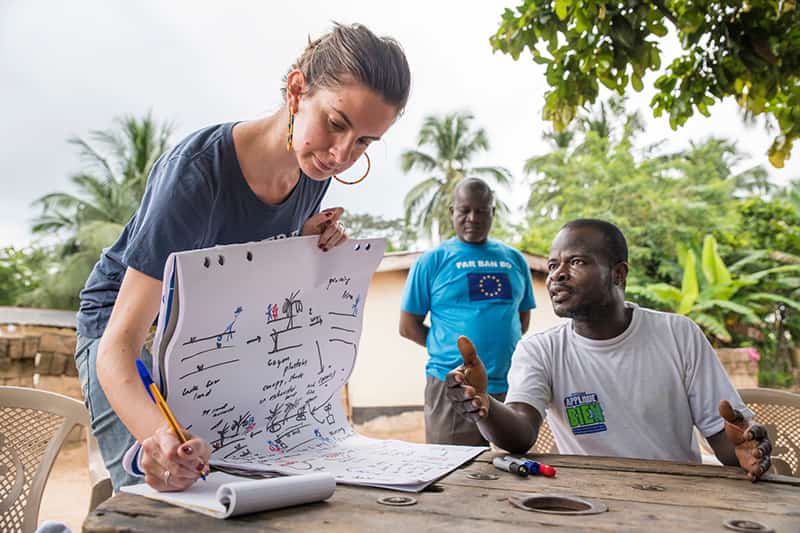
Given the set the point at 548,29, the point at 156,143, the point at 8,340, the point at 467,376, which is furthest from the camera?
the point at 156,143

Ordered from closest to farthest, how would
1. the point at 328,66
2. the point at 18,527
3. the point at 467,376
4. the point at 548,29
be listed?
the point at 328,66
the point at 467,376
the point at 18,527
the point at 548,29

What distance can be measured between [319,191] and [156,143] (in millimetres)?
22781

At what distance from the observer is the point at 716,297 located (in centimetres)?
1129

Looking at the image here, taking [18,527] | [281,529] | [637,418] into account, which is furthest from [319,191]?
[18,527]

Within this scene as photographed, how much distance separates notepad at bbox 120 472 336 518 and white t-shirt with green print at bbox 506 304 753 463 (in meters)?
0.95

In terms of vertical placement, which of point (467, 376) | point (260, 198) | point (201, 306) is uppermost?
point (260, 198)

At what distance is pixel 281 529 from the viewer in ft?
3.24

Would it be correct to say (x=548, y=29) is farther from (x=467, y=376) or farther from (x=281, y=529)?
(x=281, y=529)

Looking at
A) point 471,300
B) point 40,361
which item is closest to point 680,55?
point 471,300

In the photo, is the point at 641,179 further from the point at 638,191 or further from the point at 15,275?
the point at 15,275

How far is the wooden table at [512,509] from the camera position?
101cm

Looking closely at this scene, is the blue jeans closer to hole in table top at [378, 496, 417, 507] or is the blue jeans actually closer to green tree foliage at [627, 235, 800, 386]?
hole in table top at [378, 496, 417, 507]

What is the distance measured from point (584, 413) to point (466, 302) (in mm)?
1897

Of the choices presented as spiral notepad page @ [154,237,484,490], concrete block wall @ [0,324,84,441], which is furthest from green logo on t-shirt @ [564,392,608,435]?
concrete block wall @ [0,324,84,441]
